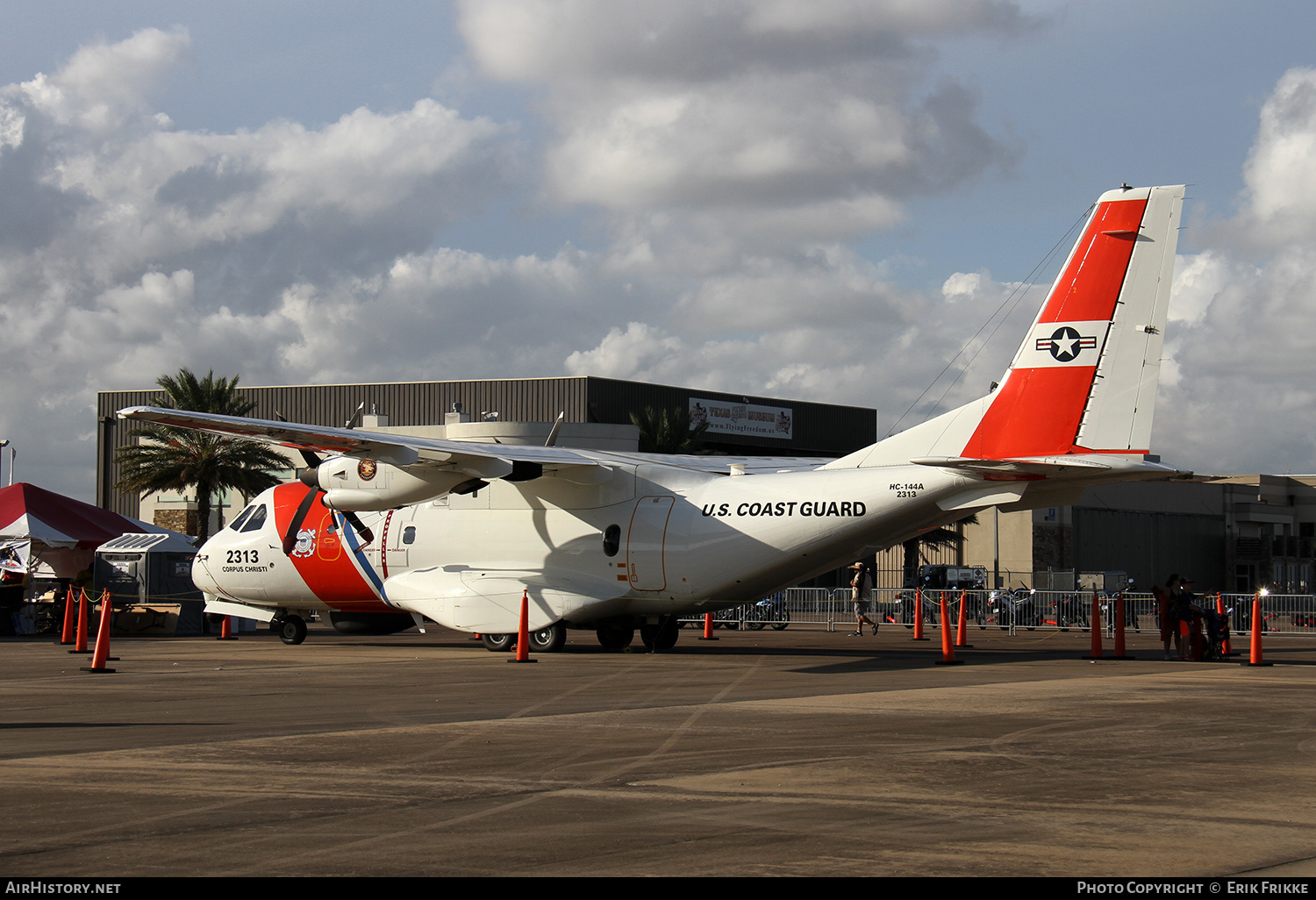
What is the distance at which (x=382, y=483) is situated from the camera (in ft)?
68.7

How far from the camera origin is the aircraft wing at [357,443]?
19.2m

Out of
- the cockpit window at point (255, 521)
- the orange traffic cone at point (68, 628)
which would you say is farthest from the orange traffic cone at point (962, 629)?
the orange traffic cone at point (68, 628)

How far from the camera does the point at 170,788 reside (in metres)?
8.30

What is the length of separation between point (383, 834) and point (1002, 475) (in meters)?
13.2

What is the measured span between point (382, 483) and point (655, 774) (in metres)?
12.8

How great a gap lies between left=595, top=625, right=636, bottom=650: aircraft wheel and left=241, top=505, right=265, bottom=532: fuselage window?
285 inches

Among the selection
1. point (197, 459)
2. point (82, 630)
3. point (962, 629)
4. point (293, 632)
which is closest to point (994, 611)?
point (962, 629)

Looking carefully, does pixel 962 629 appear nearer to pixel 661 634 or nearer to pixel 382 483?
pixel 661 634

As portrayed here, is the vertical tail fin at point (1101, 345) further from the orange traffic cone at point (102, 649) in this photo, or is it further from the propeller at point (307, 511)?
the orange traffic cone at point (102, 649)

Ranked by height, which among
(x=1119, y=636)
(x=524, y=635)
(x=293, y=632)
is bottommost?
(x=293, y=632)

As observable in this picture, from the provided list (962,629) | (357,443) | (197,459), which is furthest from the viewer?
(197,459)

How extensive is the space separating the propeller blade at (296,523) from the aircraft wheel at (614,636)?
20.2 ft

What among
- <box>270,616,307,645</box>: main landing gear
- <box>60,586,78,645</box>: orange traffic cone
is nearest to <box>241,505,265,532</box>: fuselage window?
<box>270,616,307,645</box>: main landing gear

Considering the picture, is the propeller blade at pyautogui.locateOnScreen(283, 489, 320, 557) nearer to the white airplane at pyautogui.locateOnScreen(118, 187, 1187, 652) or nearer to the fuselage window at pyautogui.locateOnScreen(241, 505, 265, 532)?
the white airplane at pyautogui.locateOnScreen(118, 187, 1187, 652)
